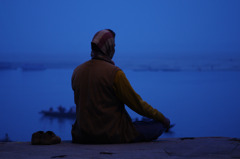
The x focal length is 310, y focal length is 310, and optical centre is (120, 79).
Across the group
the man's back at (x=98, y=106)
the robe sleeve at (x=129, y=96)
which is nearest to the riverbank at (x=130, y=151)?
the man's back at (x=98, y=106)

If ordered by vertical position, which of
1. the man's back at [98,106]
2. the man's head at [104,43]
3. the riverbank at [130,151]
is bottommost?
the riverbank at [130,151]

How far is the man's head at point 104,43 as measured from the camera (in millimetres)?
1740

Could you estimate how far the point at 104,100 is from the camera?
174cm

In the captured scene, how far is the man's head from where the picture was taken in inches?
68.5

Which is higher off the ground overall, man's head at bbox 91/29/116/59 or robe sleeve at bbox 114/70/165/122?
man's head at bbox 91/29/116/59

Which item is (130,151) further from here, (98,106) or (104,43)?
(104,43)

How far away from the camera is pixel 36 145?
1769mm

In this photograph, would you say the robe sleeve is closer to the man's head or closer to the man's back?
the man's back

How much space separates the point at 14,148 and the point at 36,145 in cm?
14

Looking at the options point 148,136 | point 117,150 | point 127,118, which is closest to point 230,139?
point 148,136

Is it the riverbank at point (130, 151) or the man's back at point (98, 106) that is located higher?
the man's back at point (98, 106)

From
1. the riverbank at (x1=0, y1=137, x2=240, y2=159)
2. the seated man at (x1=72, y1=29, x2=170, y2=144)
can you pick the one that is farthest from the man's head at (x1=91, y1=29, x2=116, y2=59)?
the riverbank at (x1=0, y1=137, x2=240, y2=159)

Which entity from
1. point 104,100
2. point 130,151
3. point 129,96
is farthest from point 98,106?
point 130,151

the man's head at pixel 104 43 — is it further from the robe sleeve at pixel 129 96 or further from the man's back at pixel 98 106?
the robe sleeve at pixel 129 96
